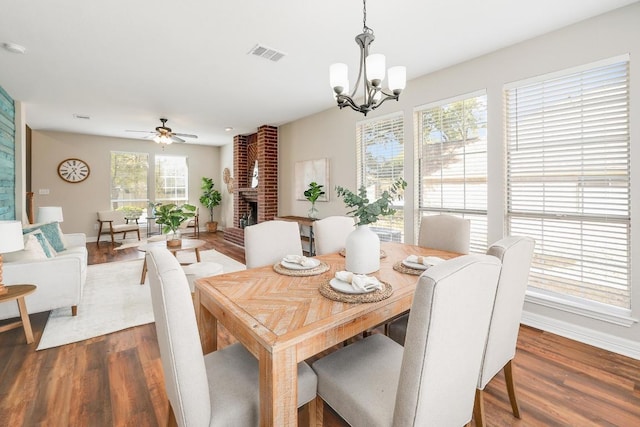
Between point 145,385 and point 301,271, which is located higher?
point 301,271

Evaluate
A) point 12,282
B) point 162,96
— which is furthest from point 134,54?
point 12,282

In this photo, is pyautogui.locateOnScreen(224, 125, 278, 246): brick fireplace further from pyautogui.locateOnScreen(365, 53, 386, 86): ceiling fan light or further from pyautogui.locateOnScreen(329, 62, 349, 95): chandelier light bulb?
pyautogui.locateOnScreen(365, 53, 386, 86): ceiling fan light

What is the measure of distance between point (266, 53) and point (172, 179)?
252 inches

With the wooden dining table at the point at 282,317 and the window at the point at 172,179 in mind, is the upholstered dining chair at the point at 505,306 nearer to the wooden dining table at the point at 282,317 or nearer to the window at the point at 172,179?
the wooden dining table at the point at 282,317

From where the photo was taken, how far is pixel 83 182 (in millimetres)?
7043

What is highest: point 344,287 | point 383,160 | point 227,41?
point 227,41

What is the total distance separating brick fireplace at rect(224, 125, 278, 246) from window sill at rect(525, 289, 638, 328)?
4.67 m

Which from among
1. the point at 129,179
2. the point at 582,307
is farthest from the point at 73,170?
the point at 582,307

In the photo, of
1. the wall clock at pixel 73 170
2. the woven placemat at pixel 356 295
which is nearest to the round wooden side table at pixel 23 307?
the woven placemat at pixel 356 295

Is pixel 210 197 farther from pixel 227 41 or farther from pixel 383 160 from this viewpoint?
pixel 227 41

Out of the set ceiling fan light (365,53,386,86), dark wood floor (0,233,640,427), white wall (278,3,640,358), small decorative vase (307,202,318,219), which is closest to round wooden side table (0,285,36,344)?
dark wood floor (0,233,640,427)

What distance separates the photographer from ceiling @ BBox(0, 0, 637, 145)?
223 cm

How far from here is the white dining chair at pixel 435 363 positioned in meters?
0.87

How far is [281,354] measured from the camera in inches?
40.1
